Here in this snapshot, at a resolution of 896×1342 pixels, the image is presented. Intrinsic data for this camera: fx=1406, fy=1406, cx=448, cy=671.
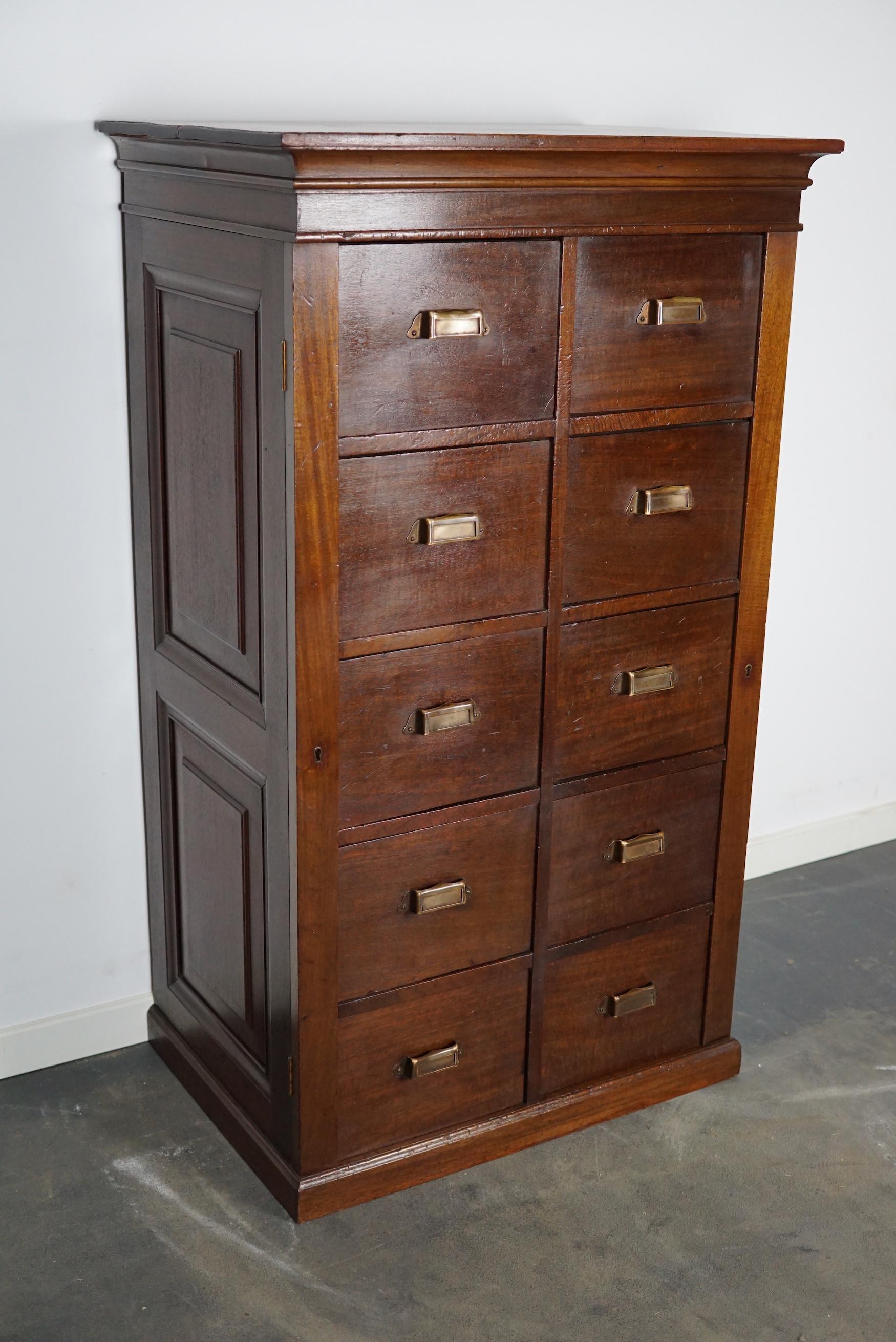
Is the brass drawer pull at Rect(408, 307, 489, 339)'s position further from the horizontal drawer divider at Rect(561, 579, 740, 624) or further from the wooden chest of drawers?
the horizontal drawer divider at Rect(561, 579, 740, 624)

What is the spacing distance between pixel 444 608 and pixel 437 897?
456mm

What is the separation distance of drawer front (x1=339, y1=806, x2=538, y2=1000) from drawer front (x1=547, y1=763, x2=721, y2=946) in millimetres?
73

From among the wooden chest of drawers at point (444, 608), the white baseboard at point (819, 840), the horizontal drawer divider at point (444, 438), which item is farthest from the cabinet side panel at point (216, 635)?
the white baseboard at point (819, 840)

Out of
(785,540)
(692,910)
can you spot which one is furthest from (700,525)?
(785,540)

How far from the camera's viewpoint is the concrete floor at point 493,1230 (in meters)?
2.02

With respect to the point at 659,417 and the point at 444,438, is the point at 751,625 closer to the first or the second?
the point at 659,417

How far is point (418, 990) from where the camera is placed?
2.20m

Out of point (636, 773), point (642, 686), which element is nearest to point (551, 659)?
point (642, 686)

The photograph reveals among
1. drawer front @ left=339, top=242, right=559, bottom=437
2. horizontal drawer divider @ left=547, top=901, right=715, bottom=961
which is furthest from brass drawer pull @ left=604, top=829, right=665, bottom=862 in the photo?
drawer front @ left=339, top=242, right=559, bottom=437

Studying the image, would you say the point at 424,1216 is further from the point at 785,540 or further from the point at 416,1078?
the point at 785,540

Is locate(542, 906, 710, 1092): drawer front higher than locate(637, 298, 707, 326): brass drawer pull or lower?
lower

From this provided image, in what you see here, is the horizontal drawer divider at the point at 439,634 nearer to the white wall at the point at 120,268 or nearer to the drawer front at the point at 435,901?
the drawer front at the point at 435,901

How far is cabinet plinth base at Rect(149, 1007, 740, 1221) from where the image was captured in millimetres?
2221

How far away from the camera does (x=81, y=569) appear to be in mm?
2404
